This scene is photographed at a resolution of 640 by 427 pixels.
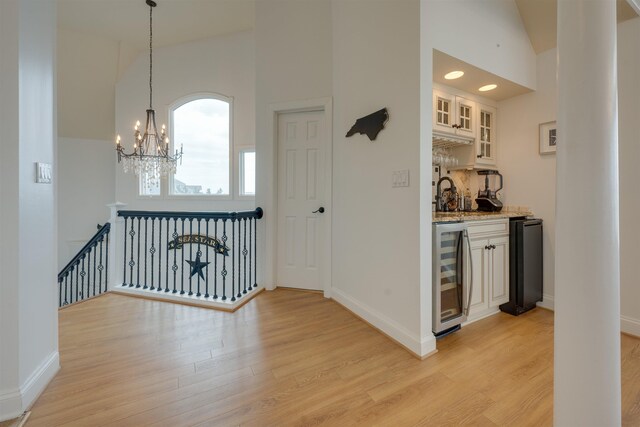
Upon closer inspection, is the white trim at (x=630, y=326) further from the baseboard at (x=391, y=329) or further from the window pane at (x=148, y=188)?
the window pane at (x=148, y=188)

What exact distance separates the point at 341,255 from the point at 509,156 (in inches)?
84.2

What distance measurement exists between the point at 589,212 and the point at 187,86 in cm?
625

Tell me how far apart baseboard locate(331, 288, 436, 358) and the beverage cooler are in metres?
0.21

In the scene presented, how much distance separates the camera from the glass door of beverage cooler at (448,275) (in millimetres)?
2092

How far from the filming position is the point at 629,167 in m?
2.32

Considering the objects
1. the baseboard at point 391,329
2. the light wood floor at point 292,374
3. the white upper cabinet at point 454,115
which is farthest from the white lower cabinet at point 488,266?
the white upper cabinet at point 454,115

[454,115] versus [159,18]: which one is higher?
[159,18]

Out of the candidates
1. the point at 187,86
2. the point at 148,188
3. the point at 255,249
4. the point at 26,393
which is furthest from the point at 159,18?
the point at 26,393

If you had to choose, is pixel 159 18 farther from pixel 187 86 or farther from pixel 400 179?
pixel 400 179

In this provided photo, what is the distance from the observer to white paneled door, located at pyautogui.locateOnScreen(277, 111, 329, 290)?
11.0 ft

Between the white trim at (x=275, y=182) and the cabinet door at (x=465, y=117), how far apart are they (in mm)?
1281

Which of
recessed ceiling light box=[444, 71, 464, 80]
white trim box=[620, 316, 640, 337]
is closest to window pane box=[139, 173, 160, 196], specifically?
recessed ceiling light box=[444, 71, 464, 80]

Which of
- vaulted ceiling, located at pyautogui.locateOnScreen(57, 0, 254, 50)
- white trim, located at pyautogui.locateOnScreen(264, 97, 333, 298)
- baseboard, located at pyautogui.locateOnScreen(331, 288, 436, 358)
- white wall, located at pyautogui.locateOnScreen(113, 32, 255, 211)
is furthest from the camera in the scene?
white wall, located at pyautogui.locateOnScreen(113, 32, 255, 211)

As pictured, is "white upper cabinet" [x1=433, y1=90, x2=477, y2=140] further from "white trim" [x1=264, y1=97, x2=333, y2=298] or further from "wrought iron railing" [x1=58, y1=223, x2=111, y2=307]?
"wrought iron railing" [x1=58, y1=223, x2=111, y2=307]
